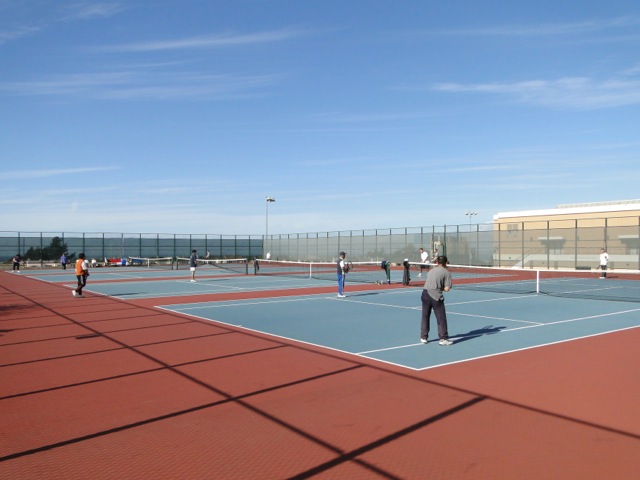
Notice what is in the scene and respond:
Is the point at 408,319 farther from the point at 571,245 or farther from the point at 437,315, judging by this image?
the point at 571,245

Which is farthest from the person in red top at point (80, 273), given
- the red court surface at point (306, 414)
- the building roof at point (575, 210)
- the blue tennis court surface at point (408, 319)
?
the building roof at point (575, 210)

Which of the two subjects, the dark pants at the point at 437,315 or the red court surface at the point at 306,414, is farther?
the dark pants at the point at 437,315

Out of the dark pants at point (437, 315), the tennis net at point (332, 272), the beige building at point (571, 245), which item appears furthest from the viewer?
the beige building at point (571, 245)

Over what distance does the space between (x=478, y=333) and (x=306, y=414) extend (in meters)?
6.70

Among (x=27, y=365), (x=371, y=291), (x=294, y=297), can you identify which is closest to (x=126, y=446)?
(x=27, y=365)

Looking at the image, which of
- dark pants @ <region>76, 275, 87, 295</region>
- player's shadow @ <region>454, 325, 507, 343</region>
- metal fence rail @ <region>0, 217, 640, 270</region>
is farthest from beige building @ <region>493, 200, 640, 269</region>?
dark pants @ <region>76, 275, 87, 295</region>

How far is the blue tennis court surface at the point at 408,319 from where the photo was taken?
405 inches

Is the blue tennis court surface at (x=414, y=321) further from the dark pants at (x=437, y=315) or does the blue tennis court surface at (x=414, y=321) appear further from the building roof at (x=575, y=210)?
the building roof at (x=575, y=210)

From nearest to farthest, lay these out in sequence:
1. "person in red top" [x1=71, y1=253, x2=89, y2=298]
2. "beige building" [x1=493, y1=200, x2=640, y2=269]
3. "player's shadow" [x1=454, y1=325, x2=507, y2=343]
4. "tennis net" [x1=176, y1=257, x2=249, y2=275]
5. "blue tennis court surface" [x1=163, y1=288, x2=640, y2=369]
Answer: "blue tennis court surface" [x1=163, y1=288, x2=640, y2=369], "player's shadow" [x1=454, y1=325, x2=507, y2=343], "person in red top" [x1=71, y1=253, x2=89, y2=298], "beige building" [x1=493, y1=200, x2=640, y2=269], "tennis net" [x1=176, y1=257, x2=249, y2=275]

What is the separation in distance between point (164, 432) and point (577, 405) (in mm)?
4607

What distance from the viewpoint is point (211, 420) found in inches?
240

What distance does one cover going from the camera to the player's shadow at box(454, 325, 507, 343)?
11359 millimetres

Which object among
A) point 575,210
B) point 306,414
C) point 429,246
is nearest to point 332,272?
point 429,246

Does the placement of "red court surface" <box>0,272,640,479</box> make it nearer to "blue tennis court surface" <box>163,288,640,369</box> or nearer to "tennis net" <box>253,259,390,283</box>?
"blue tennis court surface" <box>163,288,640,369</box>
